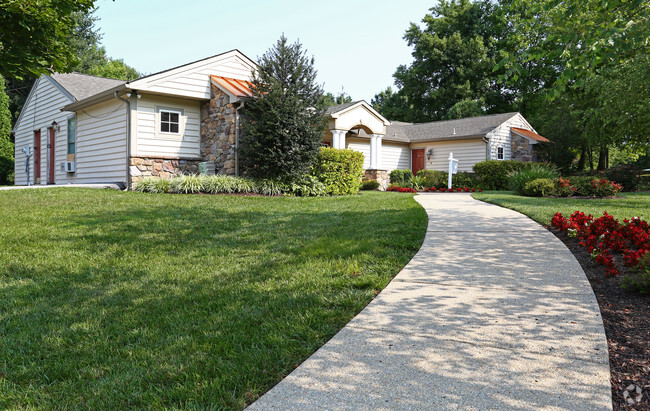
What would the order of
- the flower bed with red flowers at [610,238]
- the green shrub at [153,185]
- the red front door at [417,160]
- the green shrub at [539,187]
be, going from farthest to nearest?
1. the red front door at [417,160]
2. the green shrub at [539,187]
3. the green shrub at [153,185]
4. the flower bed with red flowers at [610,238]

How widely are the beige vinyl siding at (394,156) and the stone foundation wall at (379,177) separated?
83.9 inches

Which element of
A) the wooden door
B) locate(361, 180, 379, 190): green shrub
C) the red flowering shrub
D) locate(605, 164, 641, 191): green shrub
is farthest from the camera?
locate(361, 180, 379, 190): green shrub

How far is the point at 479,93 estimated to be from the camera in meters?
35.5

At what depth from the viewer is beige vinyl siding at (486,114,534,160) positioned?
21688 mm

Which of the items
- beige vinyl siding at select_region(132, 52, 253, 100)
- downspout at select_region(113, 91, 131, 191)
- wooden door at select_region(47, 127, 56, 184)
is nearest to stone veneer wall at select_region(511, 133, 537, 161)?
beige vinyl siding at select_region(132, 52, 253, 100)

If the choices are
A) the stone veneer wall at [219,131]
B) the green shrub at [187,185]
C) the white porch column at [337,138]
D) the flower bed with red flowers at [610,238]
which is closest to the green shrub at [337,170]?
the white porch column at [337,138]

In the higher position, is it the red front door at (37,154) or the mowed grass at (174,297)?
the red front door at (37,154)

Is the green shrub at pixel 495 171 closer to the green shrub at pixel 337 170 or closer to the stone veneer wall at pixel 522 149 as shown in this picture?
the stone veneer wall at pixel 522 149

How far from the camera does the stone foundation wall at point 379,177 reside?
1945cm

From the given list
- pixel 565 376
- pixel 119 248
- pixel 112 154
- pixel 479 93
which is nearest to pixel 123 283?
pixel 119 248

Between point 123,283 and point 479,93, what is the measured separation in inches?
1426

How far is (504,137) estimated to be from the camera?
22.4 meters

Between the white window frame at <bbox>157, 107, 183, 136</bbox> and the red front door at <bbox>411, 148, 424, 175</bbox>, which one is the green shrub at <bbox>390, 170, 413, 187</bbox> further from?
the white window frame at <bbox>157, 107, 183, 136</bbox>

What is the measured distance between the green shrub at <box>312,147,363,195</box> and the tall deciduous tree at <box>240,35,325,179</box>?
26.6 inches
